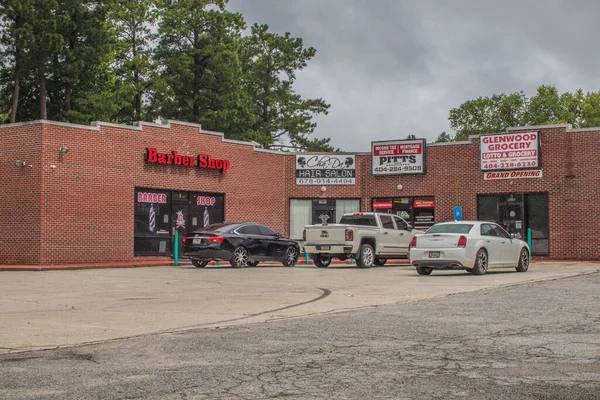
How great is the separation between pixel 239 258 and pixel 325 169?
1378cm

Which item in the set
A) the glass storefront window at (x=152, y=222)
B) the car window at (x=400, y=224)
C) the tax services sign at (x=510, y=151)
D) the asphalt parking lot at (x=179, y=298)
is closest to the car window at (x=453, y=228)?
the asphalt parking lot at (x=179, y=298)

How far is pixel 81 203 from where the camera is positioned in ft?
101

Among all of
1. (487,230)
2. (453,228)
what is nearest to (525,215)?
(487,230)

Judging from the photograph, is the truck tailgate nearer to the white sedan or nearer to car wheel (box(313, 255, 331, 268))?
car wheel (box(313, 255, 331, 268))

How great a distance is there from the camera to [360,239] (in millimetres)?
26844

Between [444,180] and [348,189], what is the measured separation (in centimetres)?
482

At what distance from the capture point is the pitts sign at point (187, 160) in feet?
109

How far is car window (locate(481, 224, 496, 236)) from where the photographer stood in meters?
22.3

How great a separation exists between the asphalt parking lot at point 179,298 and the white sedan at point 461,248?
47cm

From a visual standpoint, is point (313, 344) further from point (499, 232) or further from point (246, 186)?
point (246, 186)

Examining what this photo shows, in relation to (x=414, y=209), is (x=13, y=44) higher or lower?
higher

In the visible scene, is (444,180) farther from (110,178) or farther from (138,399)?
(138,399)

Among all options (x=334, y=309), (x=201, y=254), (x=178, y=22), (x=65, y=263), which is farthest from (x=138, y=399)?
(x=178, y=22)

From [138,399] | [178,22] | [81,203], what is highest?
[178,22]
